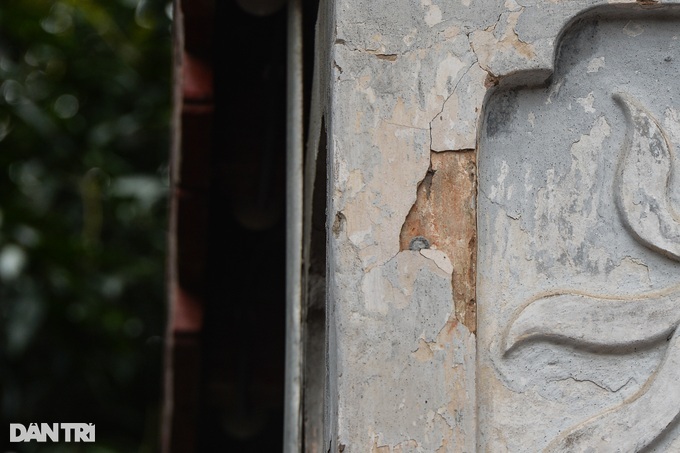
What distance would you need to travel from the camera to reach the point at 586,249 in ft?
7.06

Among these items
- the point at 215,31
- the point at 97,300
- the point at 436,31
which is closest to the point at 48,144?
the point at 97,300

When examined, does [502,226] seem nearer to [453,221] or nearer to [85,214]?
[453,221]

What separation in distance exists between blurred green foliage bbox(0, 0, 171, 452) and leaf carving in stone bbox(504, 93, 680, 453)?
3.90 m

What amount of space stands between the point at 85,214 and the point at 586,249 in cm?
474

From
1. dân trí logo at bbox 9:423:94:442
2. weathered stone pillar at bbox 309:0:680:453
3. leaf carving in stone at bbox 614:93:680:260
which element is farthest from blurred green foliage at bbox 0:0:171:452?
leaf carving in stone at bbox 614:93:680:260

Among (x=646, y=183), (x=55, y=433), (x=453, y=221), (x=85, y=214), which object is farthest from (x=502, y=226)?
(x=85, y=214)

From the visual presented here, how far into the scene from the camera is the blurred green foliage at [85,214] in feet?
19.6

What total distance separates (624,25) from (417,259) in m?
0.62

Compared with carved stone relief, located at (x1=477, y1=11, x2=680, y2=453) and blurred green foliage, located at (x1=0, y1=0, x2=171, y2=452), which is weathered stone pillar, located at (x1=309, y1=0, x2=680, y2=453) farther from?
blurred green foliage, located at (x1=0, y1=0, x2=171, y2=452)

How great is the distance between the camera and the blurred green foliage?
5973 millimetres

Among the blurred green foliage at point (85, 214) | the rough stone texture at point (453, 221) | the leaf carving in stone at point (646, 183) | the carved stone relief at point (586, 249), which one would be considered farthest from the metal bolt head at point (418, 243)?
the blurred green foliage at point (85, 214)

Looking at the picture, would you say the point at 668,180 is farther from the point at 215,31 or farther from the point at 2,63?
the point at 2,63

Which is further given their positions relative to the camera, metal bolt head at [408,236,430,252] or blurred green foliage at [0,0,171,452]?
blurred green foliage at [0,0,171,452]

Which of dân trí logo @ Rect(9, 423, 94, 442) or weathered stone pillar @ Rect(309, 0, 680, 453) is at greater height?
weathered stone pillar @ Rect(309, 0, 680, 453)
